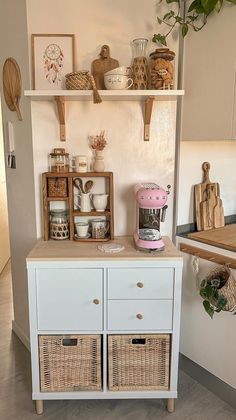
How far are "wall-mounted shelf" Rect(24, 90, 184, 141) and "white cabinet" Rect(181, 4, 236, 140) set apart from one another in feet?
0.44

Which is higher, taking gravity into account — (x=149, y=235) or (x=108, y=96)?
(x=108, y=96)

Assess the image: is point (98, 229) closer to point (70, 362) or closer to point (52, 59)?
point (70, 362)

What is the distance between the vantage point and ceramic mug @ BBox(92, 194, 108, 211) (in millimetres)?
1997

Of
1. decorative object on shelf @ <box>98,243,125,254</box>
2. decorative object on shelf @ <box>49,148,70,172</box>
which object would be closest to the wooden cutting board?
decorative object on shelf @ <box>98,243,125,254</box>

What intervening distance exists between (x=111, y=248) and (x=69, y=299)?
0.33 m

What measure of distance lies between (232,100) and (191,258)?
890mm

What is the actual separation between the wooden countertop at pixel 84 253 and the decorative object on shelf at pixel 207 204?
375 mm

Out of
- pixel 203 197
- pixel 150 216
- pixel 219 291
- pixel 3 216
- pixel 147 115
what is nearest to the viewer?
pixel 219 291

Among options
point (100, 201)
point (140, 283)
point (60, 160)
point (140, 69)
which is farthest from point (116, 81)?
point (140, 283)

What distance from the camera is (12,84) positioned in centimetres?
211

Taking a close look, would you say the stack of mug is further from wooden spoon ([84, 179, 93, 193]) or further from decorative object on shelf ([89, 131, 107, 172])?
wooden spoon ([84, 179, 93, 193])

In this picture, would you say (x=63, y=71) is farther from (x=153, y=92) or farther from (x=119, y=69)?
(x=153, y=92)

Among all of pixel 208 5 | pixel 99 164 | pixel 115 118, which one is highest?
pixel 208 5

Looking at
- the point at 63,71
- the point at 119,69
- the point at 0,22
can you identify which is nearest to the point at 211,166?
the point at 119,69
